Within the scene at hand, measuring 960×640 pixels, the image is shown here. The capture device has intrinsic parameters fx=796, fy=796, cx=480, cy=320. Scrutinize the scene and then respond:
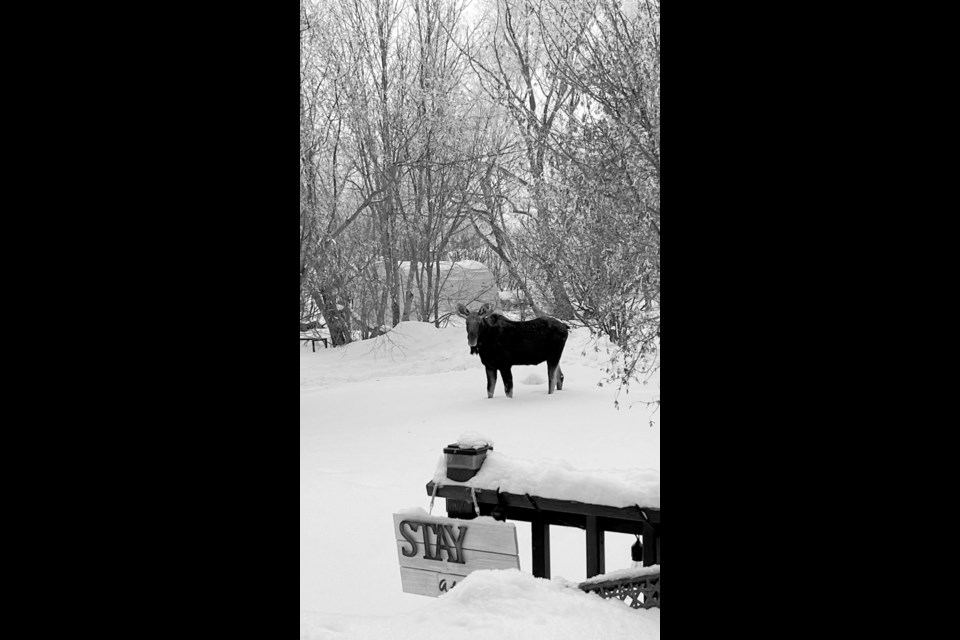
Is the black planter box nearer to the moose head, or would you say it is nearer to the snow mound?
the snow mound

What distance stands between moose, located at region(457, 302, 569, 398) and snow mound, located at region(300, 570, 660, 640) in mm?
5244

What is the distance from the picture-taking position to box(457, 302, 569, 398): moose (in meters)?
7.59

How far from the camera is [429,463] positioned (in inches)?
233

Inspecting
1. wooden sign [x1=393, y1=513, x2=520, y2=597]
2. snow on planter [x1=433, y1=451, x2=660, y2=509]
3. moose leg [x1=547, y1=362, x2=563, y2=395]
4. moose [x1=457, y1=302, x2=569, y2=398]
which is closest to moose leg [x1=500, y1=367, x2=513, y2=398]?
moose [x1=457, y1=302, x2=569, y2=398]

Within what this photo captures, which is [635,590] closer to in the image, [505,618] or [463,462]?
[505,618]

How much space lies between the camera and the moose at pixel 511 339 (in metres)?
7.59

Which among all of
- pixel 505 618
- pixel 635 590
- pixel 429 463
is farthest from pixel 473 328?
pixel 505 618

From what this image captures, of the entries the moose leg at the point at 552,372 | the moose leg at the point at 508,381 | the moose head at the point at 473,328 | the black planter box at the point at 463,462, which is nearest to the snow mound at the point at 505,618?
the black planter box at the point at 463,462

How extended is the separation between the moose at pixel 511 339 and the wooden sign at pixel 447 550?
4.89 metres

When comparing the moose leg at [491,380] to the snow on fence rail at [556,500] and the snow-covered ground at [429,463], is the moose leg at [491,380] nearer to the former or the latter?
the snow-covered ground at [429,463]

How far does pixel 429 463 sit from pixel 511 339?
2080 mm
